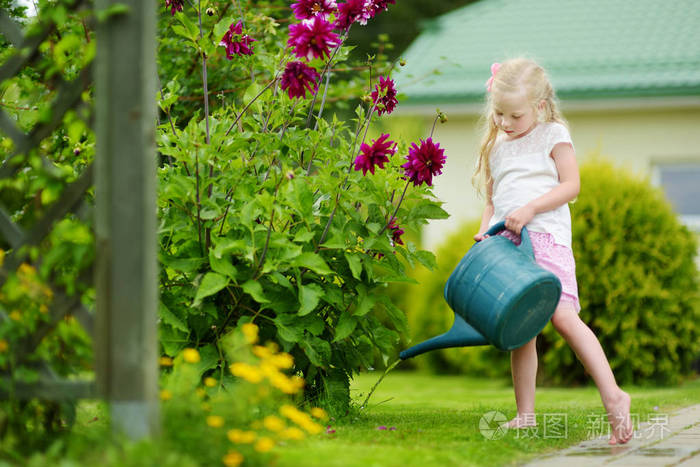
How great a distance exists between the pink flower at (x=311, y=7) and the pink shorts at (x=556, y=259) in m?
1.16

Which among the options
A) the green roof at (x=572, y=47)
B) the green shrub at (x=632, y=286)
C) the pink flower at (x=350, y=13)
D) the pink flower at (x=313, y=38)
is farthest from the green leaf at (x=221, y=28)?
the green roof at (x=572, y=47)

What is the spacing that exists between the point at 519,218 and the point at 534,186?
0.78 feet

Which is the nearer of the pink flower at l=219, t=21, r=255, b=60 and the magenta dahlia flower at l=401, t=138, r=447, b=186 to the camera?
the magenta dahlia flower at l=401, t=138, r=447, b=186

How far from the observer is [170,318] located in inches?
119

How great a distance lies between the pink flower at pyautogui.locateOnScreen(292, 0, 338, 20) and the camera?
10.9 ft

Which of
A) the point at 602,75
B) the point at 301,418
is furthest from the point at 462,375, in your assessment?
the point at 301,418

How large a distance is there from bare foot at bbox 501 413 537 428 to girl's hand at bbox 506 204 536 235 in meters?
0.77

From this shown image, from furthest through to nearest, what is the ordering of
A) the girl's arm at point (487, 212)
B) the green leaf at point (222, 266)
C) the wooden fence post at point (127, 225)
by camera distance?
the girl's arm at point (487, 212) → the green leaf at point (222, 266) → the wooden fence post at point (127, 225)

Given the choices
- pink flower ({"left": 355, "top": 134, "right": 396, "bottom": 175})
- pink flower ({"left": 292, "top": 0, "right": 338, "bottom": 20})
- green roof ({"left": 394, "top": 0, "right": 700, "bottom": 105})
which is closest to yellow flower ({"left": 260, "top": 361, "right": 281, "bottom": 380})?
pink flower ({"left": 355, "top": 134, "right": 396, "bottom": 175})

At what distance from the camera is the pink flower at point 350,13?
3.31 metres

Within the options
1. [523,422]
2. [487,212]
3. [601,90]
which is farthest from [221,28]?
[601,90]

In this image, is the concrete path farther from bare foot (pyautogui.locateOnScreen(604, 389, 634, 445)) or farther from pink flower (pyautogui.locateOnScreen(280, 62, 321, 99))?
pink flower (pyautogui.locateOnScreen(280, 62, 321, 99))

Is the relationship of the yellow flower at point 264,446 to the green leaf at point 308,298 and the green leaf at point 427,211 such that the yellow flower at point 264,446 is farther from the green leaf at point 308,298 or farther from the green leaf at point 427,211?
the green leaf at point 427,211

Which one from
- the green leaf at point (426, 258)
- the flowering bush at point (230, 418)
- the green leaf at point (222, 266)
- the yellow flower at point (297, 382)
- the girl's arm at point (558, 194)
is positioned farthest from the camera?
the green leaf at point (426, 258)
